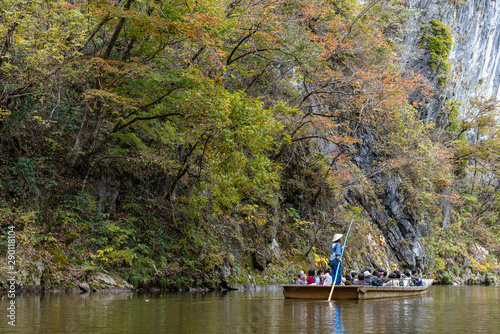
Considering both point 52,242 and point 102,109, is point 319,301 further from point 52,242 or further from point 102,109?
point 102,109

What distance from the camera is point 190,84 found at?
526 inches

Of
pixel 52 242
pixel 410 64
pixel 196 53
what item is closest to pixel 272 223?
pixel 196 53

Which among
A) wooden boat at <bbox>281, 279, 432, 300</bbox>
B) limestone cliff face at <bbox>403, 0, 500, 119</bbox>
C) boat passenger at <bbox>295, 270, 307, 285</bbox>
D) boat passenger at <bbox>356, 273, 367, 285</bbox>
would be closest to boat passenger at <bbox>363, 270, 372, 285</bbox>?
boat passenger at <bbox>356, 273, 367, 285</bbox>

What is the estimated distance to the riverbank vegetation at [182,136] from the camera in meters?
12.6

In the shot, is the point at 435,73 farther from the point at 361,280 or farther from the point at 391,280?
the point at 361,280

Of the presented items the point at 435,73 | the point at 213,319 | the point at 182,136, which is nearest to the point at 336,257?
the point at 213,319

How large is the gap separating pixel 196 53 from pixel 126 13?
3586 mm

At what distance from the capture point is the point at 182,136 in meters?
14.8

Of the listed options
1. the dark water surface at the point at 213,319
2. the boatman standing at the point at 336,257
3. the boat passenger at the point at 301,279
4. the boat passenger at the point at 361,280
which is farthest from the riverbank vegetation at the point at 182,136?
the boat passenger at the point at 361,280

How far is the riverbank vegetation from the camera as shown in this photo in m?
12.6

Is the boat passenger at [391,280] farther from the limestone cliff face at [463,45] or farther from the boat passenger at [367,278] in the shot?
the limestone cliff face at [463,45]

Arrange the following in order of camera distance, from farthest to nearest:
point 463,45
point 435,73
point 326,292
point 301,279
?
point 463,45 < point 435,73 < point 301,279 < point 326,292

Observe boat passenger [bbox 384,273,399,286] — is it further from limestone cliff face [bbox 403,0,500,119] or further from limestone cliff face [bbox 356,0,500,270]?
limestone cliff face [bbox 403,0,500,119]

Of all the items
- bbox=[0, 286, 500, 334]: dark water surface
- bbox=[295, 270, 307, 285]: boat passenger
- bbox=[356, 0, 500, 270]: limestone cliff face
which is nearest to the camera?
bbox=[0, 286, 500, 334]: dark water surface
